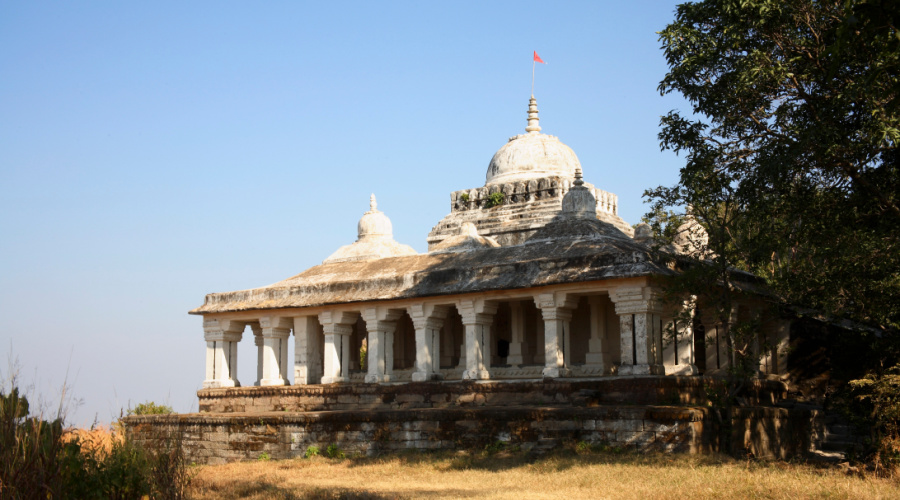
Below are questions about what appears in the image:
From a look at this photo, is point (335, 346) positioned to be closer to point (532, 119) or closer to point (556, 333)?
point (556, 333)

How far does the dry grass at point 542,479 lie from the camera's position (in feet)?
42.2

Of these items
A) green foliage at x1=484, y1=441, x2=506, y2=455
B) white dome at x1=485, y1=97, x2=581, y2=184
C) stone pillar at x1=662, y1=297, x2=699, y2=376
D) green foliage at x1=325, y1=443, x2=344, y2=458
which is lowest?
green foliage at x1=325, y1=443, x2=344, y2=458

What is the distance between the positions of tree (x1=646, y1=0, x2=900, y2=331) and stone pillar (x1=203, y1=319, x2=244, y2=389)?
14484mm

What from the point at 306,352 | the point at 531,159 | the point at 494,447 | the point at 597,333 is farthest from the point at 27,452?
the point at 531,159

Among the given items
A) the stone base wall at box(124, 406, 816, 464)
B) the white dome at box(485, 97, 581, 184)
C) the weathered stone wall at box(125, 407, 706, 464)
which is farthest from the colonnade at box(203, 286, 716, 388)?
the white dome at box(485, 97, 581, 184)

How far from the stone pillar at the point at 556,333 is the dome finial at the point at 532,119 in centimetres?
1096

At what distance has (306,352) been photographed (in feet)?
84.2

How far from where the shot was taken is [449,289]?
2238 centimetres

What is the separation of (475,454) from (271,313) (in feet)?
34.8

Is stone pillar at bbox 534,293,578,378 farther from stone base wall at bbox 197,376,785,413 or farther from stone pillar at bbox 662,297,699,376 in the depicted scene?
stone pillar at bbox 662,297,699,376

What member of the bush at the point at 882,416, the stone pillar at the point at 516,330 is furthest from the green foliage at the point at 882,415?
the stone pillar at the point at 516,330

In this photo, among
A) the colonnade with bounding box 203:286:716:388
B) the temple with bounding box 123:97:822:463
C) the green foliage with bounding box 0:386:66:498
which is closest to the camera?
the green foliage with bounding box 0:386:66:498

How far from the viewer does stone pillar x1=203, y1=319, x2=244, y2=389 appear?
88.6 ft

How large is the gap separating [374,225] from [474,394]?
34.6 feet
